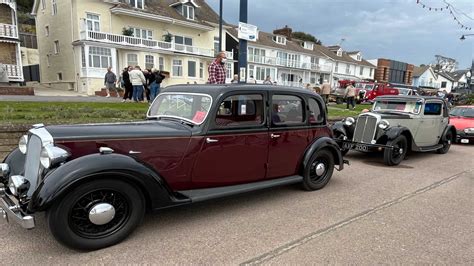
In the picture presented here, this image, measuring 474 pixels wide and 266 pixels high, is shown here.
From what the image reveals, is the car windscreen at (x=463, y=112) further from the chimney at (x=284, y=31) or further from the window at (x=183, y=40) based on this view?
the chimney at (x=284, y=31)

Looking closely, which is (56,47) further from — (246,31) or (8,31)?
(246,31)

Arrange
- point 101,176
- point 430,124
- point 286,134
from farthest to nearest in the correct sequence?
point 430,124 → point 286,134 → point 101,176

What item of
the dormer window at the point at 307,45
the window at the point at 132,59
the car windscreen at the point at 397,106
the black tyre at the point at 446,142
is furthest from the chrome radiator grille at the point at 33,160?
the dormer window at the point at 307,45

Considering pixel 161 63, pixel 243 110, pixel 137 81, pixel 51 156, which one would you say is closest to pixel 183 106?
pixel 243 110

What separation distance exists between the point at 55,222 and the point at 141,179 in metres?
0.85

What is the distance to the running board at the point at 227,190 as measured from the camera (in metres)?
3.80

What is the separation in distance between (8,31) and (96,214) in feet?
86.2

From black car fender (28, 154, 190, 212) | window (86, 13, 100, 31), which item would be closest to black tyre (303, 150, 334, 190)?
black car fender (28, 154, 190, 212)

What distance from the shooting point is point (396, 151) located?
7.34 meters

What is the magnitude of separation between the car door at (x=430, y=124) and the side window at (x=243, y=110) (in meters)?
5.69

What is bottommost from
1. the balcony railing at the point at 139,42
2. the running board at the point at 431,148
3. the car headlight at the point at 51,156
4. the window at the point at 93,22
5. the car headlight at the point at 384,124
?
the running board at the point at 431,148

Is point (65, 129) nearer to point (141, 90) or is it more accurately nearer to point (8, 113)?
point (8, 113)

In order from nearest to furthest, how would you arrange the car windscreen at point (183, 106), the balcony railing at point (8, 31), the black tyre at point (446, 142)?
the car windscreen at point (183, 106)
the black tyre at point (446, 142)
the balcony railing at point (8, 31)

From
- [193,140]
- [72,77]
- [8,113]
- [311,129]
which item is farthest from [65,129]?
[72,77]
